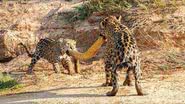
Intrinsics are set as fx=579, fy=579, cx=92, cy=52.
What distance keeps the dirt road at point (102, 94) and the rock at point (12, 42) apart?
3724 millimetres

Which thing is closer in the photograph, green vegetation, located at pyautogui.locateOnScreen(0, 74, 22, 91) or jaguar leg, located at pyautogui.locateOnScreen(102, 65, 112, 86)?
jaguar leg, located at pyautogui.locateOnScreen(102, 65, 112, 86)

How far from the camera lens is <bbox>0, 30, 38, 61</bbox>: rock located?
15.7 meters

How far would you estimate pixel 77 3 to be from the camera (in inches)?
663

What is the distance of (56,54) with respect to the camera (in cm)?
1391

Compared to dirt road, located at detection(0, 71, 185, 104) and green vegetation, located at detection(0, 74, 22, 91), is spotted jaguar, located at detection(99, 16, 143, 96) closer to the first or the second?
dirt road, located at detection(0, 71, 185, 104)

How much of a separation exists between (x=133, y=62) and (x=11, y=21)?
7391 mm

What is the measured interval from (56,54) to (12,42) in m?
2.32

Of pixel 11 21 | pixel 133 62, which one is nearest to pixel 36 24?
pixel 11 21

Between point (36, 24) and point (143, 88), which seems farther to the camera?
point (36, 24)

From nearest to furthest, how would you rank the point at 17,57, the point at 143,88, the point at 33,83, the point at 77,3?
the point at 143,88
the point at 33,83
the point at 17,57
the point at 77,3

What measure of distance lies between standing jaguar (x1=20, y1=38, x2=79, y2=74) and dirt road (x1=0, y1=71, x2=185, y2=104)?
1.19 meters

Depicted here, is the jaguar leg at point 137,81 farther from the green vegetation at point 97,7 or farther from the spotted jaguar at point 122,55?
the green vegetation at point 97,7

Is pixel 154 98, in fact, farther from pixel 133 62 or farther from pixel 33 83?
pixel 33 83

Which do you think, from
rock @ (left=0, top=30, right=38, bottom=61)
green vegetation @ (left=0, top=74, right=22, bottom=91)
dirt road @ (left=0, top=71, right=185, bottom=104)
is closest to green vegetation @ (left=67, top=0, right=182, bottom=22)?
rock @ (left=0, top=30, right=38, bottom=61)
